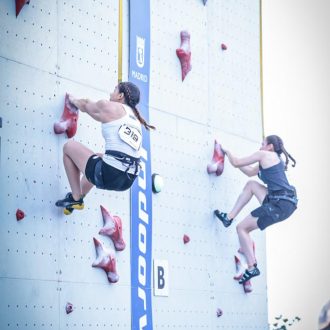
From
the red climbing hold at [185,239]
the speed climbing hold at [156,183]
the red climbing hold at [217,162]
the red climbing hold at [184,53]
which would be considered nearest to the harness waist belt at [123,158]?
the speed climbing hold at [156,183]

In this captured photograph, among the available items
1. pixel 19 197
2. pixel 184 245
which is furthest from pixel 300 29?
pixel 19 197

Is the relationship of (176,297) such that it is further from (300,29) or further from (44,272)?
(300,29)

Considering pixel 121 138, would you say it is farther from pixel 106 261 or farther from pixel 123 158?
pixel 106 261

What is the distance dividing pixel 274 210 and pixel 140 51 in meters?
1.81

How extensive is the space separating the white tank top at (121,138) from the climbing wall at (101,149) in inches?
15.6

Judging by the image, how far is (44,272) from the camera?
5.29 metres

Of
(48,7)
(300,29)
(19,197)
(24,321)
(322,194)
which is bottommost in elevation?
(24,321)

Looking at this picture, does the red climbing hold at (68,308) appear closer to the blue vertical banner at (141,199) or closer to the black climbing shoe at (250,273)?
the blue vertical banner at (141,199)

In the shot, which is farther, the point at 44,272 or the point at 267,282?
the point at 267,282

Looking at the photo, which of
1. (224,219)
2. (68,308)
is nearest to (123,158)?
(68,308)

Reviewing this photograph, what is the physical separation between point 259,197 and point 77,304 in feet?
7.24

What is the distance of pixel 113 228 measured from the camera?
584 centimetres

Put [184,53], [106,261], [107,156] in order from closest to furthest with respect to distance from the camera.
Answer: [107,156]
[106,261]
[184,53]

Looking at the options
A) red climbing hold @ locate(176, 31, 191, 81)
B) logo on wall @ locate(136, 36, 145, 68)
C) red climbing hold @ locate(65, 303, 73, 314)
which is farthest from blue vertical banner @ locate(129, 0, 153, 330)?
red climbing hold @ locate(65, 303, 73, 314)
